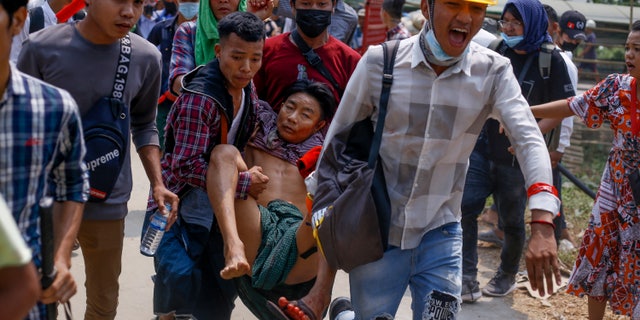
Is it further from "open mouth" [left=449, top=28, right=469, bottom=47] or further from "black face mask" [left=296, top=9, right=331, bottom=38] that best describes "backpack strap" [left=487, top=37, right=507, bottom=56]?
"open mouth" [left=449, top=28, right=469, bottom=47]

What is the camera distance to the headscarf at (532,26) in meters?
6.23

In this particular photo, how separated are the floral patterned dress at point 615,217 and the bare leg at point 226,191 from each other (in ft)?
6.78

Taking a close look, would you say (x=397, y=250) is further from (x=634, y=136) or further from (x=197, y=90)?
(x=634, y=136)

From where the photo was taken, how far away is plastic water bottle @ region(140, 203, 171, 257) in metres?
4.05

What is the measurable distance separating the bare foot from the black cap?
5.72 meters

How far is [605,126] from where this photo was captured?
41.1ft

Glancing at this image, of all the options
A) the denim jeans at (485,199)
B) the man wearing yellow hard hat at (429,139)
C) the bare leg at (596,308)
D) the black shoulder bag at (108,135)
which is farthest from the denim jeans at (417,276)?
the denim jeans at (485,199)

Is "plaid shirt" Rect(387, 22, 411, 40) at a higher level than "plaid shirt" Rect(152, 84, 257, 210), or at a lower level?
lower

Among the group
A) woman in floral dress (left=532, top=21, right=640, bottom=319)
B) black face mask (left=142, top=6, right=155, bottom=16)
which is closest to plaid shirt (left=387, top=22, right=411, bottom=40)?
woman in floral dress (left=532, top=21, right=640, bottom=319)

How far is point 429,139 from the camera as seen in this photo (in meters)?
3.77

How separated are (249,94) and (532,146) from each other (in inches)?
57.4

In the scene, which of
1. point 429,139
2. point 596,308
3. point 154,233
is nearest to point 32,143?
point 154,233

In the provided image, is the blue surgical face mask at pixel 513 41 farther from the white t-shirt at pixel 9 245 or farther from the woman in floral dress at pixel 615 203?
the white t-shirt at pixel 9 245

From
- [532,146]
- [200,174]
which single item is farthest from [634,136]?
[200,174]
